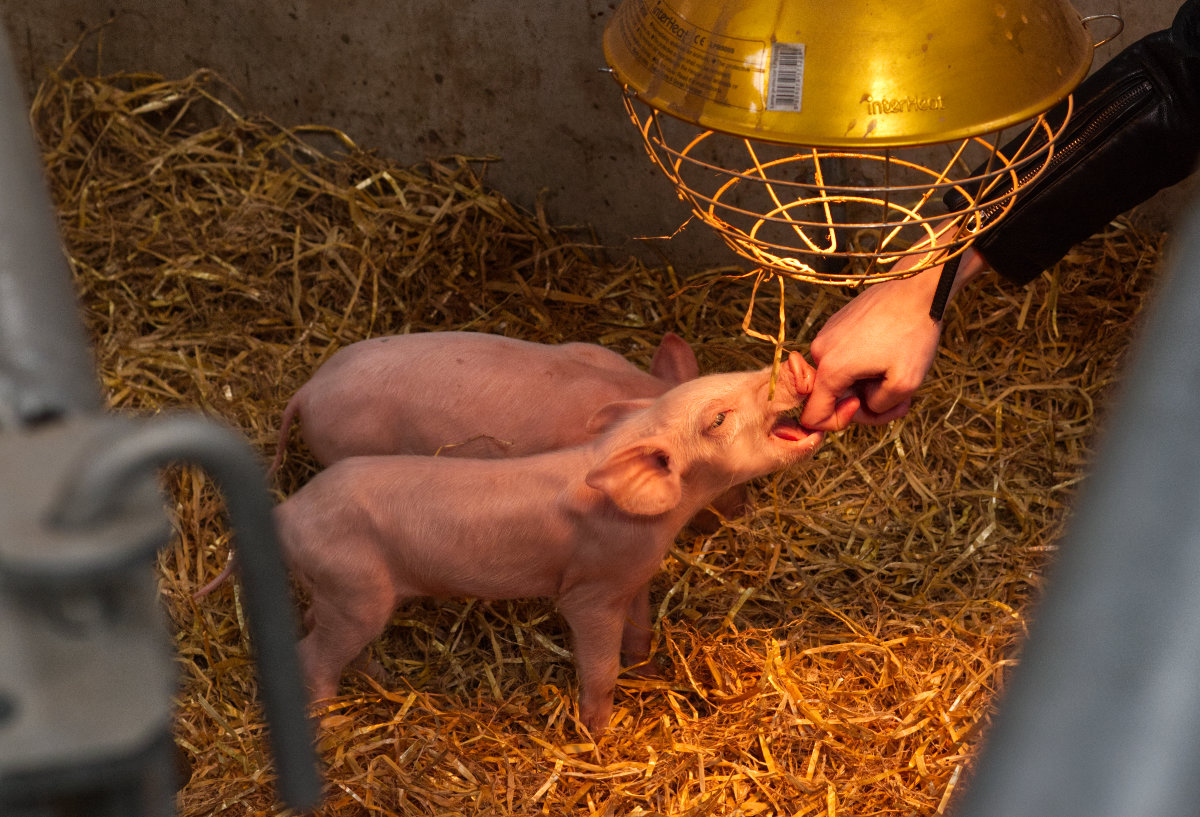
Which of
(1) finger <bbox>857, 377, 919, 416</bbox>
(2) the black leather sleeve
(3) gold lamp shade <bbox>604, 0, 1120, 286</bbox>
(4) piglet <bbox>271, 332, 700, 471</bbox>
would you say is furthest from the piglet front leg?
(3) gold lamp shade <bbox>604, 0, 1120, 286</bbox>

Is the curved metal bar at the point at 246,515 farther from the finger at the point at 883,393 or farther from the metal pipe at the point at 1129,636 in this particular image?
the finger at the point at 883,393

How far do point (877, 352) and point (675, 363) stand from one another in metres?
0.60

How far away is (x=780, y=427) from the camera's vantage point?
221 centimetres

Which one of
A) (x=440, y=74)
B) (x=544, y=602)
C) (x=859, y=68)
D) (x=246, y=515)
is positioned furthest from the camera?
(x=440, y=74)

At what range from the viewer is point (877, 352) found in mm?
2018

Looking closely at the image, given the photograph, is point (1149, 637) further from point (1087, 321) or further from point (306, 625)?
point (1087, 321)

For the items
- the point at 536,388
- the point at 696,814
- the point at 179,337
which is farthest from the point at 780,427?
the point at 179,337

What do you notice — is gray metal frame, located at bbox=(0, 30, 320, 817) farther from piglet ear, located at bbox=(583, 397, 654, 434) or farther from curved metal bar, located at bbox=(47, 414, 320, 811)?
piglet ear, located at bbox=(583, 397, 654, 434)

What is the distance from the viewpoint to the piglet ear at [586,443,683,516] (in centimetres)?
201

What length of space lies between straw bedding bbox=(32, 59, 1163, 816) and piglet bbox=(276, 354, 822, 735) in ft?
0.74

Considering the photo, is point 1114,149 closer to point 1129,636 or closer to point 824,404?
point 824,404

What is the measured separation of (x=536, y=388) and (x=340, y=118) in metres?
1.29

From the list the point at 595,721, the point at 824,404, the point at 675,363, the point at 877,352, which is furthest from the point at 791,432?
the point at 595,721

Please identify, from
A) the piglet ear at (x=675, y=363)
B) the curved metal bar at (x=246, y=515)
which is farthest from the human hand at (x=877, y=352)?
the curved metal bar at (x=246, y=515)
